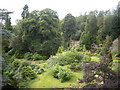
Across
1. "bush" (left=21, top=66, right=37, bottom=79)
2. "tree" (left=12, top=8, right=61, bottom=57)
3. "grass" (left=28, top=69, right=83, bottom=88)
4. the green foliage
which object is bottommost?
"grass" (left=28, top=69, right=83, bottom=88)

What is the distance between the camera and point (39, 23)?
1511cm

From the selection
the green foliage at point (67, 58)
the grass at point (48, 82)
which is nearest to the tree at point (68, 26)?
the green foliage at point (67, 58)

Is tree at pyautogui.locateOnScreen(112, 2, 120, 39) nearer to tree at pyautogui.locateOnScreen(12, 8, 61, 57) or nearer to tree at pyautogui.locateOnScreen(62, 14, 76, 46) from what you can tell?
tree at pyautogui.locateOnScreen(62, 14, 76, 46)

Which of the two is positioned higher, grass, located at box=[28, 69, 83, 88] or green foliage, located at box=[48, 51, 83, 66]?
green foliage, located at box=[48, 51, 83, 66]

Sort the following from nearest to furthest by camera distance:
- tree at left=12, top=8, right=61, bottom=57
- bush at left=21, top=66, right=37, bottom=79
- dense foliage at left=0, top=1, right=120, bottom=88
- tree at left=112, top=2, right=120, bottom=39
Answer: dense foliage at left=0, top=1, right=120, bottom=88 → bush at left=21, top=66, right=37, bottom=79 → tree at left=12, top=8, right=61, bottom=57 → tree at left=112, top=2, right=120, bottom=39

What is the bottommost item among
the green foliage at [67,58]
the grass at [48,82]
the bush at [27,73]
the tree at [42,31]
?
A: the grass at [48,82]

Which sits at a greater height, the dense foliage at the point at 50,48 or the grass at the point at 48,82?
the dense foliage at the point at 50,48

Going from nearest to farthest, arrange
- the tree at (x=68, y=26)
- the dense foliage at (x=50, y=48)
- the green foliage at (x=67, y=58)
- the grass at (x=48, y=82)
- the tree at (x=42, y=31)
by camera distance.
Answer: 1. the dense foliage at (x=50, y=48)
2. the grass at (x=48, y=82)
3. the green foliage at (x=67, y=58)
4. the tree at (x=42, y=31)
5. the tree at (x=68, y=26)

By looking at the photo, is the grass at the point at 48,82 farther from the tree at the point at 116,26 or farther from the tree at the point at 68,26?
the tree at the point at 68,26

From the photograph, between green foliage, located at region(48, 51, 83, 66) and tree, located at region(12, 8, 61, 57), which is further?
tree, located at region(12, 8, 61, 57)

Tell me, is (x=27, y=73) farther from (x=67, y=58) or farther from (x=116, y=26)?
(x=116, y=26)

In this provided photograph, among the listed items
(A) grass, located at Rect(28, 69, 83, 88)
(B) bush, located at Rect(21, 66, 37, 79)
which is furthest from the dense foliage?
(A) grass, located at Rect(28, 69, 83, 88)

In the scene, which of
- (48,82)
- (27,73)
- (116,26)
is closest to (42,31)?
(27,73)

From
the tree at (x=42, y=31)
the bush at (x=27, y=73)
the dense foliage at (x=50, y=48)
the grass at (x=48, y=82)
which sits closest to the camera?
the dense foliage at (x=50, y=48)
